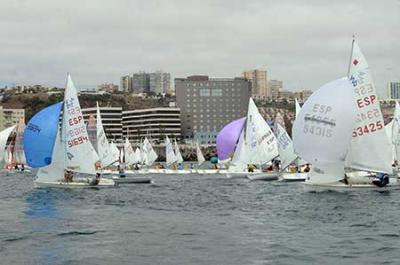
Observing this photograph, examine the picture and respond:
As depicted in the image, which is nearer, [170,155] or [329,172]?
[329,172]

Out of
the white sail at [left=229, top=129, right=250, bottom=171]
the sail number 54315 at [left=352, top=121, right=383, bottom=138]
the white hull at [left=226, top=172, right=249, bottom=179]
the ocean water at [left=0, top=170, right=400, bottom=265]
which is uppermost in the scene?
the sail number 54315 at [left=352, top=121, right=383, bottom=138]

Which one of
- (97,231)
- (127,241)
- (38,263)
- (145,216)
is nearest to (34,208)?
(145,216)

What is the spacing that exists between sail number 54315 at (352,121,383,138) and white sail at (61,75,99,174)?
17516 millimetres

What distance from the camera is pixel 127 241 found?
948 inches

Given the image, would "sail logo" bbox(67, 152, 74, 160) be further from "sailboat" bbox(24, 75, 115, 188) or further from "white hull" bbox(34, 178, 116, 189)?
"white hull" bbox(34, 178, 116, 189)

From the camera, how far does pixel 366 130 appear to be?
41094mm

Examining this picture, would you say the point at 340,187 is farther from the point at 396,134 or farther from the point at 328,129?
the point at 396,134

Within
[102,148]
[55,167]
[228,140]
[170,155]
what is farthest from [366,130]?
[170,155]

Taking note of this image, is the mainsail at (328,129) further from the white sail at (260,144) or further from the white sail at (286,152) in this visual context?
the white sail at (260,144)

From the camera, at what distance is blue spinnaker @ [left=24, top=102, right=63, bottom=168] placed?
153ft

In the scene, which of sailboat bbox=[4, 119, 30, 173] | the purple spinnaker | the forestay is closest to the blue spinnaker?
the forestay

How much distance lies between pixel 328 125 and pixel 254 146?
25.2m

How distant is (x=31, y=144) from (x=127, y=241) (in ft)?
80.0

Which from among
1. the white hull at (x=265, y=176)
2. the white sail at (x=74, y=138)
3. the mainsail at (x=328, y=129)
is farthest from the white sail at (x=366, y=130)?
the white hull at (x=265, y=176)
